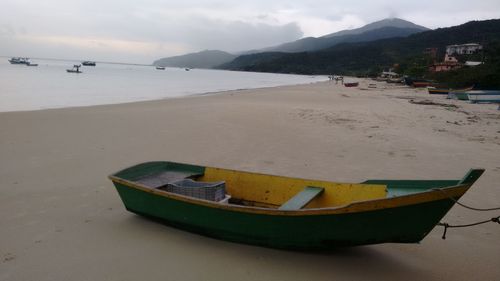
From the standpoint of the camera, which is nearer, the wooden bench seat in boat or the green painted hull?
the wooden bench seat in boat

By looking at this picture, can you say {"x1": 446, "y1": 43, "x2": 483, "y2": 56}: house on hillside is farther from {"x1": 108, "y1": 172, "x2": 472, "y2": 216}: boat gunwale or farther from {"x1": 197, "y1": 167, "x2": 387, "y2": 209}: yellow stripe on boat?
{"x1": 108, "y1": 172, "x2": 472, "y2": 216}: boat gunwale

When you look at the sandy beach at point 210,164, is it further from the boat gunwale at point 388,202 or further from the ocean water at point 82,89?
the ocean water at point 82,89

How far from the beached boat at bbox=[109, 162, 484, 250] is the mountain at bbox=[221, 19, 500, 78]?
247ft

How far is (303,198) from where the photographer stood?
444 centimetres

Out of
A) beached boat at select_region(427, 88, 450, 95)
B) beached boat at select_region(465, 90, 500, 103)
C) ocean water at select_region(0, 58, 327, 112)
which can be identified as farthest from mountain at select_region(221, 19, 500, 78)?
beached boat at select_region(465, 90, 500, 103)

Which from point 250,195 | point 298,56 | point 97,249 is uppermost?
point 298,56

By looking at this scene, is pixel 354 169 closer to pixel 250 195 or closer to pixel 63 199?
pixel 250 195

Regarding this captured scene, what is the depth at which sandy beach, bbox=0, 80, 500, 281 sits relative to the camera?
398cm

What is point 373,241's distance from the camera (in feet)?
12.0

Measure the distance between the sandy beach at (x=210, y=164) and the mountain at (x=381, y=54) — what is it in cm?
6796

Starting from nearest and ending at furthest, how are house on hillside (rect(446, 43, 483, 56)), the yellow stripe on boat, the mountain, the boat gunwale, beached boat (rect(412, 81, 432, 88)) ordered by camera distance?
the boat gunwale, the yellow stripe on boat, beached boat (rect(412, 81, 432, 88)), house on hillside (rect(446, 43, 483, 56)), the mountain

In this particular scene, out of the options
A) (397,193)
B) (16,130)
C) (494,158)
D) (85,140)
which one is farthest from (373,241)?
(16,130)

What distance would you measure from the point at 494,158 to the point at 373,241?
20.9 ft

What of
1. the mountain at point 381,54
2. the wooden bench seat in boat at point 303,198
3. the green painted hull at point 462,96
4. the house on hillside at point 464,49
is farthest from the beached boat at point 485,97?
the house on hillside at point 464,49
